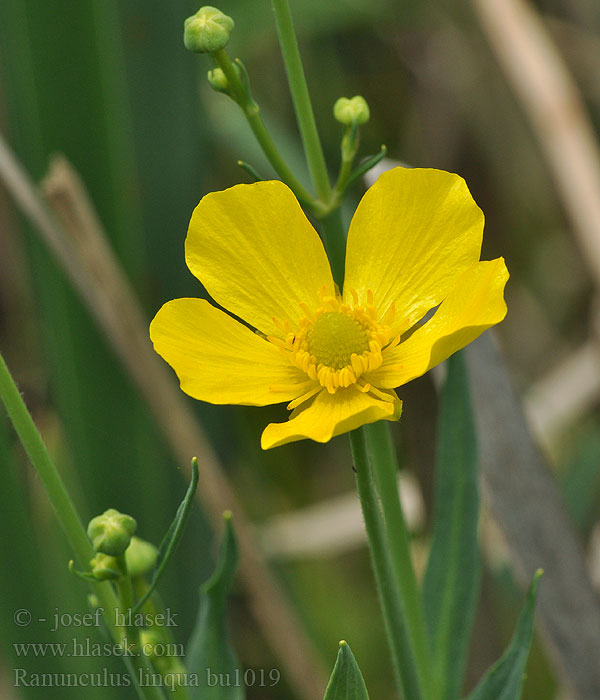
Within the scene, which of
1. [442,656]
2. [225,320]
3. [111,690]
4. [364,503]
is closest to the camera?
[364,503]

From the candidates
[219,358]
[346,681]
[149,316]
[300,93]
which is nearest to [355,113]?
[300,93]

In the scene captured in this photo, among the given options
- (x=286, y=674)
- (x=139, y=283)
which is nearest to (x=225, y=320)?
(x=139, y=283)

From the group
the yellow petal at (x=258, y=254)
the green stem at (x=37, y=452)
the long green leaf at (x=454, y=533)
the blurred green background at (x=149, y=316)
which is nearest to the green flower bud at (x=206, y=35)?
the yellow petal at (x=258, y=254)

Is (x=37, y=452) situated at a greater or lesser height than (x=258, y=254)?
lesser

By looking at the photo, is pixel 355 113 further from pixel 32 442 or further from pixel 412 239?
pixel 32 442

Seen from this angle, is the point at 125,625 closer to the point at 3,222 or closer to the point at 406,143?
the point at 3,222

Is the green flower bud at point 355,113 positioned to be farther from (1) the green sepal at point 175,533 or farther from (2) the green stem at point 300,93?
(1) the green sepal at point 175,533
